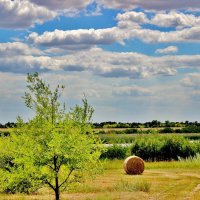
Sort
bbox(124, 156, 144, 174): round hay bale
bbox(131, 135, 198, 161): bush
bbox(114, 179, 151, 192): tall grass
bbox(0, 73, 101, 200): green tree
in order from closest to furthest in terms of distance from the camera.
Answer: bbox(0, 73, 101, 200): green tree < bbox(114, 179, 151, 192): tall grass < bbox(124, 156, 144, 174): round hay bale < bbox(131, 135, 198, 161): bush

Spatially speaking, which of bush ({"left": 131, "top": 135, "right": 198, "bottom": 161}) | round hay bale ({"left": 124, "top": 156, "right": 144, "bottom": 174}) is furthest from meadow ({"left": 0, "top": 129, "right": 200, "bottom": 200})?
bush ({"left": 131, "top": 135, "right": 198, "bottom": 161})

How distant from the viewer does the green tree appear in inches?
701

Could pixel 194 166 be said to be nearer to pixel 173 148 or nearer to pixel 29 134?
pixel 173 148

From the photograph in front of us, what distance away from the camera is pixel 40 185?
18.8 metres

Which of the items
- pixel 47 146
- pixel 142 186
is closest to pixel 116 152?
pixel 142 186

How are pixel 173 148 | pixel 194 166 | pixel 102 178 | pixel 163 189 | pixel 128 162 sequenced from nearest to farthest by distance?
pixel 163 189 < pixel 102 178 < pixel 128 162 < pixel 194 166 < pixel 173 148

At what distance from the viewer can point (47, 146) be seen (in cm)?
1797

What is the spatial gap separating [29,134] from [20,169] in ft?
3.91

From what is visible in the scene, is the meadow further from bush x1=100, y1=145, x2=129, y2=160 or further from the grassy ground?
bush x1=100, y1=145, x2=129, y2=160

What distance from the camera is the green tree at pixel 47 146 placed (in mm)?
17797

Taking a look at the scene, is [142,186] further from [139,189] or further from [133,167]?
[133,167]

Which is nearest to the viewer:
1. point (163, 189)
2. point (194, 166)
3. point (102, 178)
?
point (163, 189)

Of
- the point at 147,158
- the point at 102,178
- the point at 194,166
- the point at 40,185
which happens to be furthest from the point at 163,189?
the point at 147,158

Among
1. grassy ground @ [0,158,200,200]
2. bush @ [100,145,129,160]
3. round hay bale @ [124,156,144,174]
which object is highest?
bush @ [100,145,129,160]
